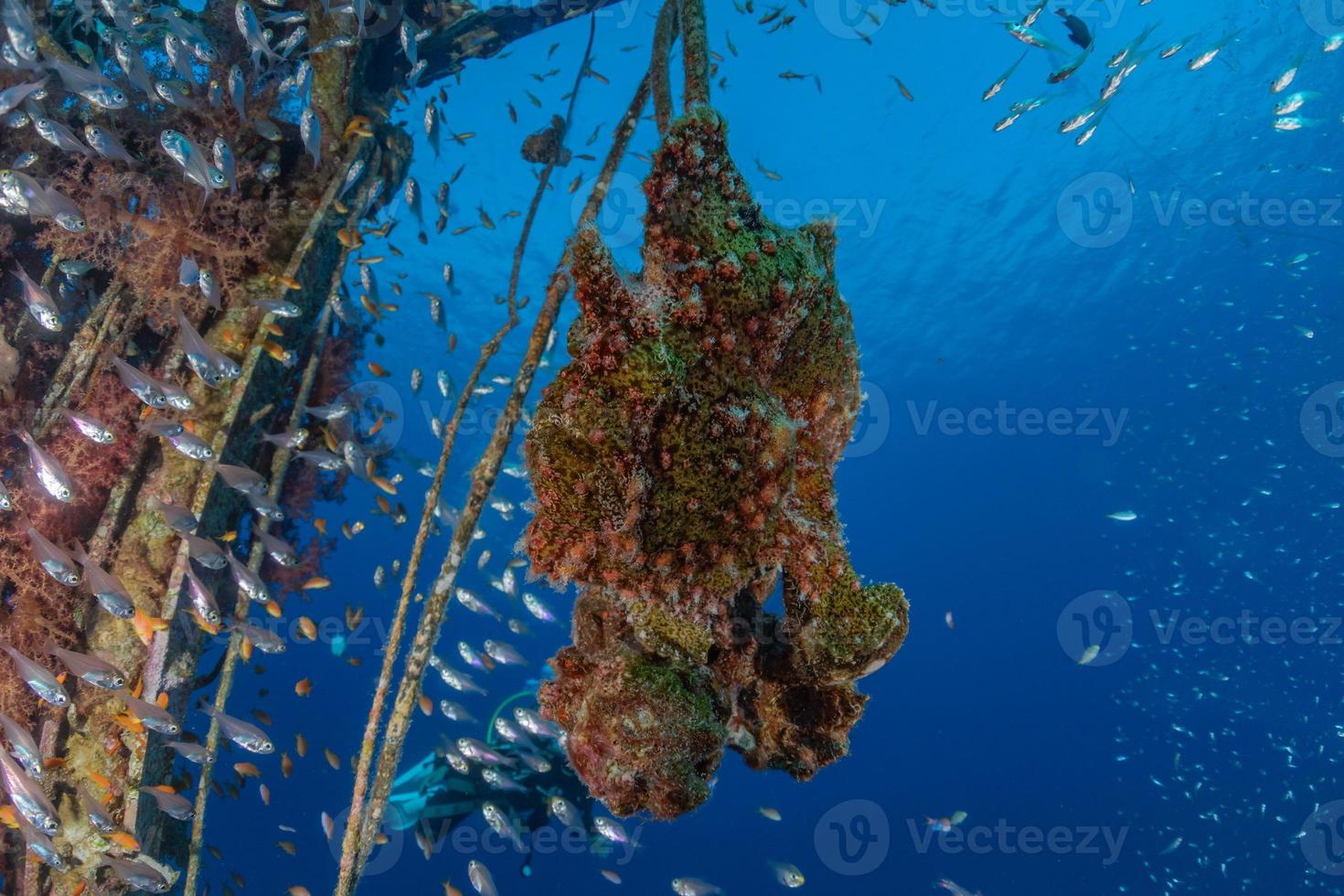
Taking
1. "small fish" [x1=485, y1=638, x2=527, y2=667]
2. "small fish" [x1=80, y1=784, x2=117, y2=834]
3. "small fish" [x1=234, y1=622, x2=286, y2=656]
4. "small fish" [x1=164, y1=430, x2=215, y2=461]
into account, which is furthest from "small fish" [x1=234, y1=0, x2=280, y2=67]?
"small fish" [x1=485, y1=638, x2=527, y2=667]

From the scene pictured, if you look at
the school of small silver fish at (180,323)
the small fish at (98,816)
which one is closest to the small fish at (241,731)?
the school of small silver fish at (180,323)

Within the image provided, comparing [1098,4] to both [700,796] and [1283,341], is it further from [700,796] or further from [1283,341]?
[700,796]

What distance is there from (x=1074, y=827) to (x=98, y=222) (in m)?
43.8

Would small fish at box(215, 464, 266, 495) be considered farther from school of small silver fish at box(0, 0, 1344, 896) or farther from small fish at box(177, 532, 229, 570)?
small fish at box(177, 532, 229, 570)

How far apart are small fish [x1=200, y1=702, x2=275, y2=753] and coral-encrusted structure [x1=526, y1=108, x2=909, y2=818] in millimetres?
4527

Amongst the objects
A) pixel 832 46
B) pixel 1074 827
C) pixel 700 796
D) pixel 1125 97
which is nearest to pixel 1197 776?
pixel 1074 827

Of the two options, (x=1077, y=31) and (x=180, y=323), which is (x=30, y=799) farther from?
(x=1077, y=31)

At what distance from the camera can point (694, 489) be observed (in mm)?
2020

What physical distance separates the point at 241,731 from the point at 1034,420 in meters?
52.6

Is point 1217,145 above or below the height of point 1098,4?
above

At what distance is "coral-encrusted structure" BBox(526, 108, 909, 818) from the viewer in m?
1.87

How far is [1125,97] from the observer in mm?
26562

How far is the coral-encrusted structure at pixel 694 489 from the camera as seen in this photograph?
1.87 m

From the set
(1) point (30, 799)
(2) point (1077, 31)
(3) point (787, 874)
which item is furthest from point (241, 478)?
(2) point (1077, 31)
